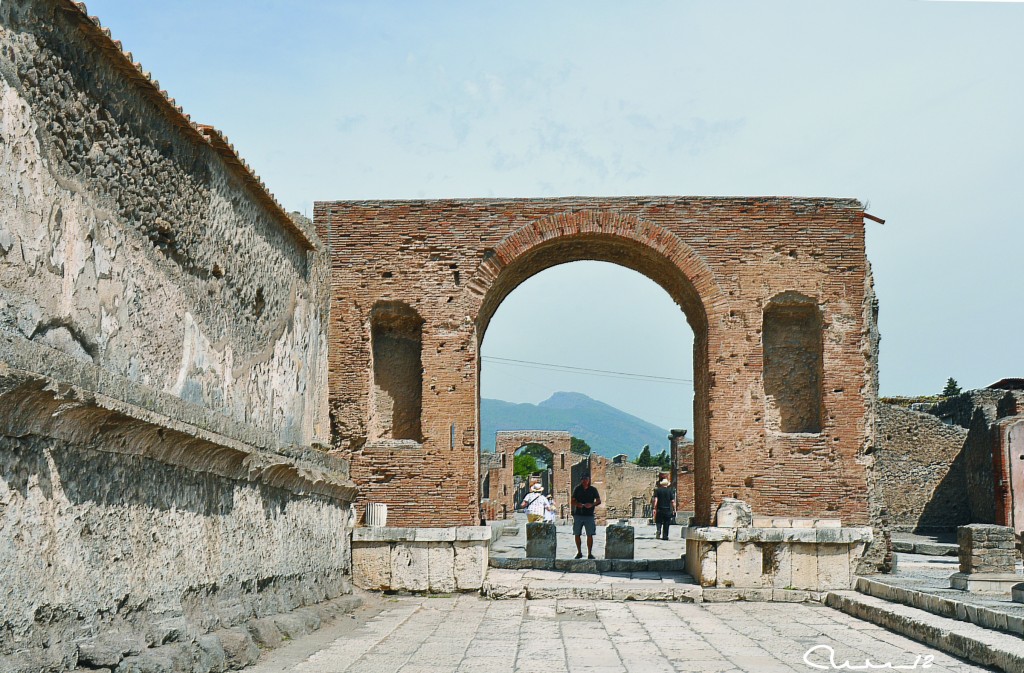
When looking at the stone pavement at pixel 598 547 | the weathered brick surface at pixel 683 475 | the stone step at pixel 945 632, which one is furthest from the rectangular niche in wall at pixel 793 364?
the weathered brick surface at pixel 683 475

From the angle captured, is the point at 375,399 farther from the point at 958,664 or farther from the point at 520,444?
the point at 520,444

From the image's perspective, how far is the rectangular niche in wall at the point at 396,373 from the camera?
1168cm

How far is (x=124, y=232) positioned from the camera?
5.86 m

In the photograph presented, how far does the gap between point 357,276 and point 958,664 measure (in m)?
7.23

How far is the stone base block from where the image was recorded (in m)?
9.11

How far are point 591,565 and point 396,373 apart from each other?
3248 mm

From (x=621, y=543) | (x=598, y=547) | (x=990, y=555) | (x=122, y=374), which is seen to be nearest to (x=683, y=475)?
(x=598, y=547)

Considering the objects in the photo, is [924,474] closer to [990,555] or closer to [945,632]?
[990,555]

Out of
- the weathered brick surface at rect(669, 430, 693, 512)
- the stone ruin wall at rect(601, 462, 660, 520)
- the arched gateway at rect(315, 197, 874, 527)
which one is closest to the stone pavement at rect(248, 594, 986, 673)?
the arched gateway at rect(315, 197, 874, 527)

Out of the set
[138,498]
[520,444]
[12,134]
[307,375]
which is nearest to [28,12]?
[12,134]

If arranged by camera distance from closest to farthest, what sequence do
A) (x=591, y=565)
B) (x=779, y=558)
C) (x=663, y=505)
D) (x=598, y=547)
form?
1. (x=779, y=558)
2. (x=591, y=565)
3. (x=598, y=547)
4. (x=663, y=505)

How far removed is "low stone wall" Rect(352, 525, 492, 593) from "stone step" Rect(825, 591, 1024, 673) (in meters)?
3.69

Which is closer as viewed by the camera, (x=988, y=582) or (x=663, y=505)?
(x=988, y=582)

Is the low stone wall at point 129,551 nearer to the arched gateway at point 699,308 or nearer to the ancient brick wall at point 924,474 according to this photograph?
the arched gateway at point 699,308
